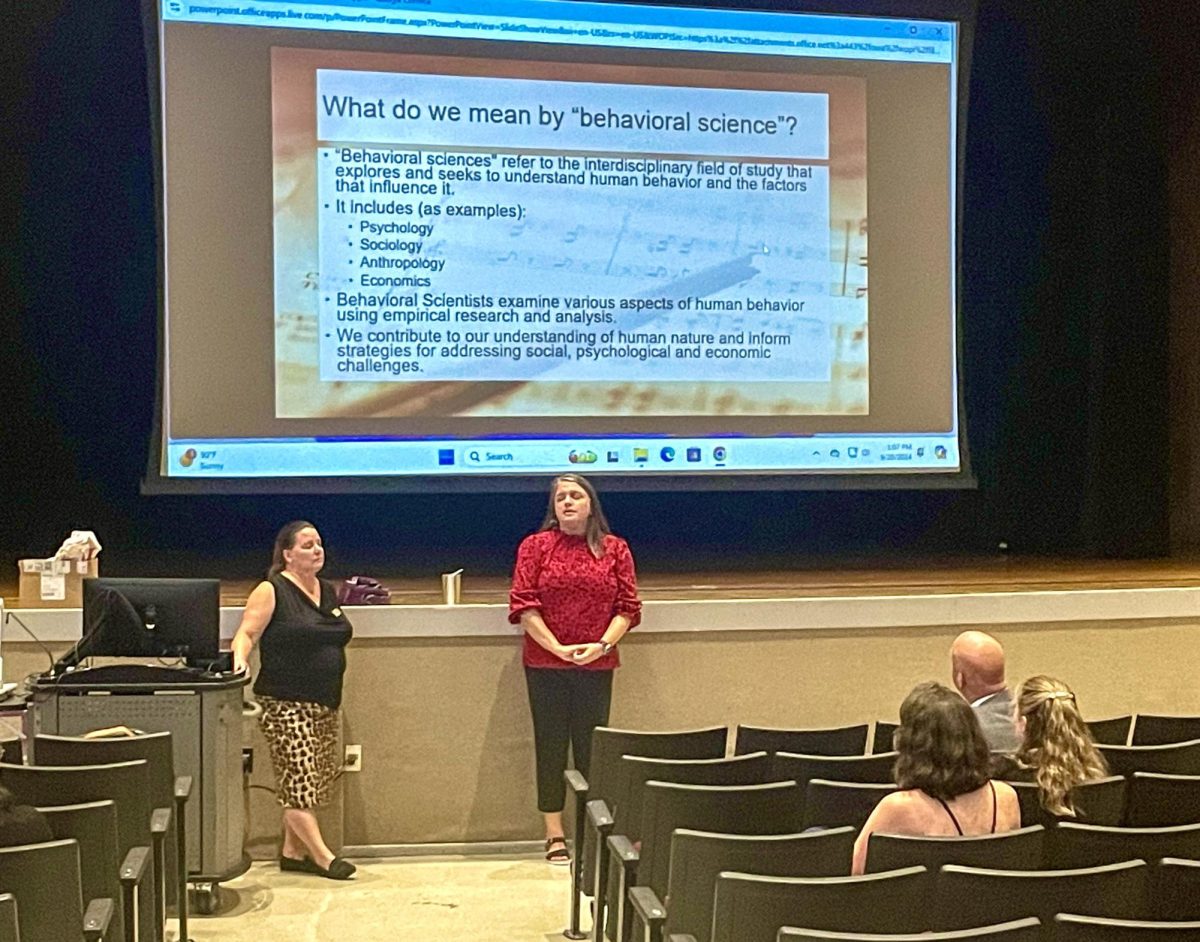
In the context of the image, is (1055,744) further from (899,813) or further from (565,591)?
(565,591)

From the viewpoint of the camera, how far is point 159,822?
11.6ft

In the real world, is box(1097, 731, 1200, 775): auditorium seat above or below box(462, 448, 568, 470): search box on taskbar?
below

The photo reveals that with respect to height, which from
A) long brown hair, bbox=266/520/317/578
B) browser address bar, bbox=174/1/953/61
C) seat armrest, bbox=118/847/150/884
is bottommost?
seat armrest, bbox=118/847/150/884

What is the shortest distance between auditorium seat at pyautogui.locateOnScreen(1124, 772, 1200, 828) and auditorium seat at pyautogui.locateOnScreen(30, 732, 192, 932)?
8.10 ft

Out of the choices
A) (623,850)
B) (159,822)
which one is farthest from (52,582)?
(623,850)

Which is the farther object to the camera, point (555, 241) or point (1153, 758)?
point (555, 241)

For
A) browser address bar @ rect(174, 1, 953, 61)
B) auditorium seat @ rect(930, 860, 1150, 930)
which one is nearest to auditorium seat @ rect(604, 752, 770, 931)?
auditorium seat @ rect(930, 860, 1150, 930)

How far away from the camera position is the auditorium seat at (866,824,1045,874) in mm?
2863

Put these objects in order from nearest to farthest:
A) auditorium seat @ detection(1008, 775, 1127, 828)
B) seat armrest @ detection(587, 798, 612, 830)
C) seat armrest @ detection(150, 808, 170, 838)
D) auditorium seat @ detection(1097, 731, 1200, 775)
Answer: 1. auditorium seat @ detection(1008, 775, 1127, 828)
2. seat armrest @ detection(150, 808, 170, 838)
3. seat armrest @ detection(587, 798, 612, 830)
4. auditorium seat @ detection(1097, 731, 1200, 775)

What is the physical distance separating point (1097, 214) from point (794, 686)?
3500 millimetres

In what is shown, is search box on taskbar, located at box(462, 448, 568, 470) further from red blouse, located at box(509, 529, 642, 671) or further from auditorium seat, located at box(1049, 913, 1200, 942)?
auditorium seat, located at box(1049, 913, 1200, 942)

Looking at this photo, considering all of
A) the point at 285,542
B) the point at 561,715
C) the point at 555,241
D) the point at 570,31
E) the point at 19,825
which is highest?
the point at 570,31

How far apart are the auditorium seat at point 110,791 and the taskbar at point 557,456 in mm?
2733

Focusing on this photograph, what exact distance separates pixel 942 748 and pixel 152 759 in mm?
2106
